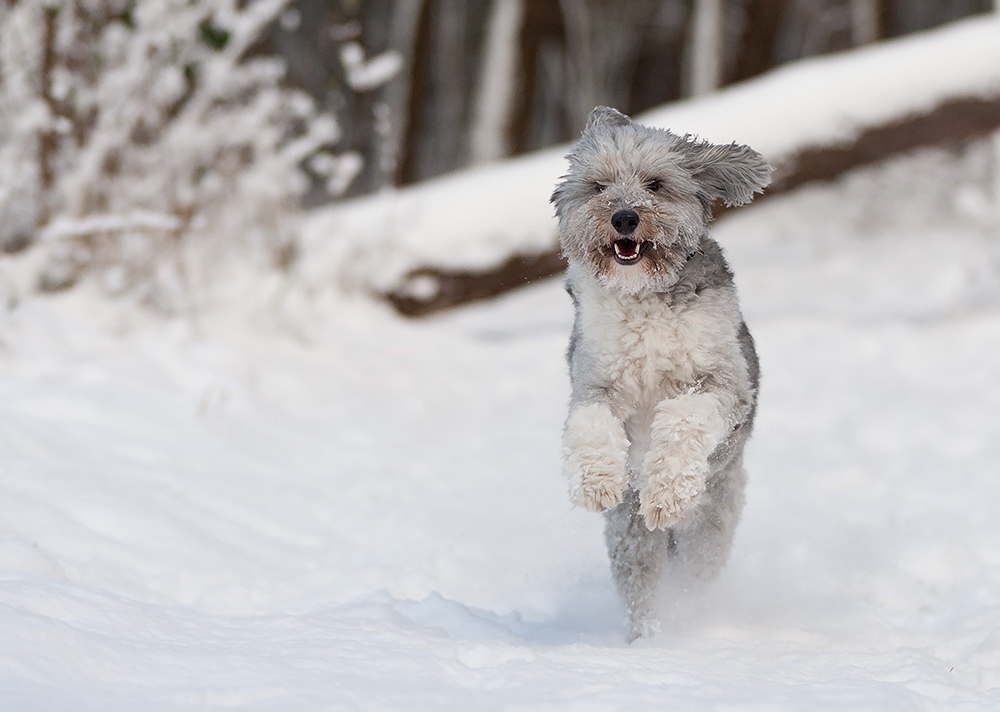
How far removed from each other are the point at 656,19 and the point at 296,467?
24.6 m

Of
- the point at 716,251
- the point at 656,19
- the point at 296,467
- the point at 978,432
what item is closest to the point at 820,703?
the point at 716,251

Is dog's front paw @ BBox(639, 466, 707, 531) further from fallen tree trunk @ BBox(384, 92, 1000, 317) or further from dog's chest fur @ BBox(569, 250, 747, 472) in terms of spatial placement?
fallen tree trunk @ BBox(384, 92, 1000, 317)

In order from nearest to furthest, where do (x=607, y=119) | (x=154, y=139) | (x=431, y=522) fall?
(x=607, y=119), (x=431, y=522), (x=154, y=139)

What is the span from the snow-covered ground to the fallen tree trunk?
0.51m

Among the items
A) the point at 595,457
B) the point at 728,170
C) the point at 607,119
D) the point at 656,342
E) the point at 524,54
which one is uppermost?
the point at 524,54

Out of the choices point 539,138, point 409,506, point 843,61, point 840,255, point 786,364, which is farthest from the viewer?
point 539,138

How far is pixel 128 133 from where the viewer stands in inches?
258

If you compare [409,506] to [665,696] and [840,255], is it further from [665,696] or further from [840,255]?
[840,255]

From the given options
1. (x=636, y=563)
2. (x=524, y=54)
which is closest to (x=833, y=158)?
(x=636, y=563)

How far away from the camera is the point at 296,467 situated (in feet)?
16.7

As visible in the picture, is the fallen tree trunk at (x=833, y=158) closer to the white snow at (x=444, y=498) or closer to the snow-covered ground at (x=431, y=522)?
the white snow at (x=444, y=498)

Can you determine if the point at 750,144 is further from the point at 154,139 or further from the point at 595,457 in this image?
the point at 595,457

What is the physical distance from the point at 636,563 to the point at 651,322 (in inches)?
31.6

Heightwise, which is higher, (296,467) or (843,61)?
(843,61)
